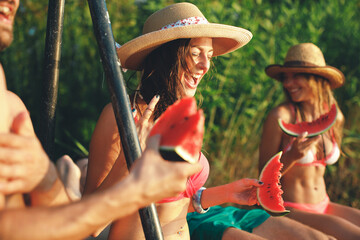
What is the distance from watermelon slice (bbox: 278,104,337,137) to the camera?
138 inches

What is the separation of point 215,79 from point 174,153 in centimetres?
375

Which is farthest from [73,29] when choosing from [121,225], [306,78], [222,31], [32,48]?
[121,225]

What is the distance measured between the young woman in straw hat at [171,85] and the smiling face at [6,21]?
0.92 meters

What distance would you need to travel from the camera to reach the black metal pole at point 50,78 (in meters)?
1.80

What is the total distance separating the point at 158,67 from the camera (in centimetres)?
262

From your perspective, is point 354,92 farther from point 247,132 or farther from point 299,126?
point 299,126

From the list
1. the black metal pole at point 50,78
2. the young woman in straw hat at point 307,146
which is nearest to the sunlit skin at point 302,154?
the young woman in straw hat at point 307,146

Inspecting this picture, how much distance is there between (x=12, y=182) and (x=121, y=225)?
1.11 m

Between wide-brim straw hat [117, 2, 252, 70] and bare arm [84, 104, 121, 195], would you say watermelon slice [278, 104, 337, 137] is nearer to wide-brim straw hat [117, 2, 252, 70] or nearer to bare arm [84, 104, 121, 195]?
wide-brim straw hat [117, 2, 252, 70]

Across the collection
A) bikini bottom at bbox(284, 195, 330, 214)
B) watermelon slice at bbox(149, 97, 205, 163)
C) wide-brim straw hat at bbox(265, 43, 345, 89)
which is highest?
watermelon slice at bbox(149, 97, 205, 163)

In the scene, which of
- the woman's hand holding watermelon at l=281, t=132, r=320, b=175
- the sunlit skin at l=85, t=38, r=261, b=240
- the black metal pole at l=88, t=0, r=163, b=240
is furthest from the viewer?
the woman's hand holding watermelon at l=281, t=132, r=320, b=175

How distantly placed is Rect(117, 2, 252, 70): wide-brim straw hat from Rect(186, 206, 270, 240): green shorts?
115 cm

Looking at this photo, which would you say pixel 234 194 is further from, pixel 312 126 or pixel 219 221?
pixel 312 126

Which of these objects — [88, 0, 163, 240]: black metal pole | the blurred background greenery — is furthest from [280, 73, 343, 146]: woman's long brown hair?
[88, 0, 163, 240]: black metal pole
